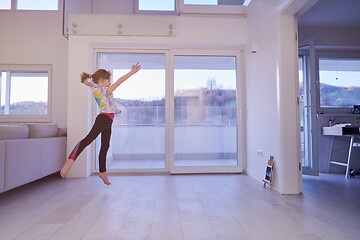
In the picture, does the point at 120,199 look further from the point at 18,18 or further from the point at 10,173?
the point at 18,18

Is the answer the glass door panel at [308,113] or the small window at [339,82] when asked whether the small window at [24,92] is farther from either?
the small window at [339,82]

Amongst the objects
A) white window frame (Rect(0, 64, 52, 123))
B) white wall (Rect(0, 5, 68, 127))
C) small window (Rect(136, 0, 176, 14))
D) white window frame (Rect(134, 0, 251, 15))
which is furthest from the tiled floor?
small window (Rect(136, 0, 176, 14))

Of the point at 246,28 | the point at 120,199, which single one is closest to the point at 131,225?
the point at 120,199

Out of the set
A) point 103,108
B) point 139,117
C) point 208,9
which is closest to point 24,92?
point 139,117

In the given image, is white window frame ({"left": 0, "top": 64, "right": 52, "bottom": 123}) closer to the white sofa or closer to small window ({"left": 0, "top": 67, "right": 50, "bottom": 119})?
small window ({"left": 0, "top": 67, "right": 50, "bottom": 119})

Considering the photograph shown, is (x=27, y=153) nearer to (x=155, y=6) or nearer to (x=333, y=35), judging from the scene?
(x=155, y=6)

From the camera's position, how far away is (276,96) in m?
3.03

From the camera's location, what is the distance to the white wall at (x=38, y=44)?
4.61 m

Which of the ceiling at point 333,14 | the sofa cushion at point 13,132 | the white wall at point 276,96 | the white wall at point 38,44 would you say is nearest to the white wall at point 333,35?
the ceiling at point 333,14

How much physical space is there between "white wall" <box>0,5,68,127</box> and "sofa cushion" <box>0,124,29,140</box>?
167cm

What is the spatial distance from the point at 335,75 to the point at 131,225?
4654mm

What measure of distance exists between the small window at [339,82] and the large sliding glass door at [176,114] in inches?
66.5

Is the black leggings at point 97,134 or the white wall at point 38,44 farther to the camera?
the white wall at point 38,44

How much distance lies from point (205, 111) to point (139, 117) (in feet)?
3.66
